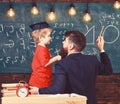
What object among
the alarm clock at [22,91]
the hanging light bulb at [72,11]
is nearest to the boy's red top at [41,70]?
the hanging light bulb at [72,11]

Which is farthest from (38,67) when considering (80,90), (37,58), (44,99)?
(44,99)

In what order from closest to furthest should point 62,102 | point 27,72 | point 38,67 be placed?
point 62,102 → point 38,67 → point 27,72

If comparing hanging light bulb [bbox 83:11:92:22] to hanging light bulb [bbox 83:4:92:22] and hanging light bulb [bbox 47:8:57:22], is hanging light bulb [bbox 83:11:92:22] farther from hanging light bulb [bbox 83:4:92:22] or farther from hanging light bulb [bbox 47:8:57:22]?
hanging light bulb [bbox 47:8:57:22]

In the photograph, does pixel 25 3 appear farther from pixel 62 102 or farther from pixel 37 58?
pixel 62 102

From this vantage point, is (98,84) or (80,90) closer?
(80,90)

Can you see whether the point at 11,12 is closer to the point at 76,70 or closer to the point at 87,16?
the point at 87,16

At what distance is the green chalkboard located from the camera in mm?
6508

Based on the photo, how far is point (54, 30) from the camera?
658 centimetres

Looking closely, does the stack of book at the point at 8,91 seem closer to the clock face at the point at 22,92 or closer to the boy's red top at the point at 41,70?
the clock face at the point at 22,92

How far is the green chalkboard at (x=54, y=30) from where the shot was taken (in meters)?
6.51

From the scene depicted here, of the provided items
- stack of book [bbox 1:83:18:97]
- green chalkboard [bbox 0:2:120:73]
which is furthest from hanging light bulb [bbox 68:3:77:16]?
stack of book [bbox 1:83:18:97]

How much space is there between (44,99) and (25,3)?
4.13 metres

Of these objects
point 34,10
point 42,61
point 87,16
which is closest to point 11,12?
point 34,10

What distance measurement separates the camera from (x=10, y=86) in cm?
320
